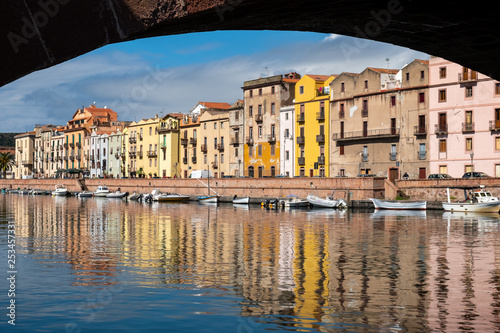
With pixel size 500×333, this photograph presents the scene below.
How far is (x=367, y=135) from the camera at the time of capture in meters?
78.1

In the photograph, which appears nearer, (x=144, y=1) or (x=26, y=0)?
(x=26, y=0)

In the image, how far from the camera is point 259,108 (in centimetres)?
9650

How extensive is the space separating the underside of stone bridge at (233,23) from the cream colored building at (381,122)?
221 ft

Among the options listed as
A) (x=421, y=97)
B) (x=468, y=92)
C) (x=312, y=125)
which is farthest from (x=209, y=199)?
(x=468, y=92)

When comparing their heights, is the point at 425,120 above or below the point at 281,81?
below

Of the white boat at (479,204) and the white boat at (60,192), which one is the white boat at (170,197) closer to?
the white boat at (60,192)

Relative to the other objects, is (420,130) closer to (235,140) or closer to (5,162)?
(235,140)

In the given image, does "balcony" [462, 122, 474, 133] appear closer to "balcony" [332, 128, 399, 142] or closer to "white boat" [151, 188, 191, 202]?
"balcony" [332, 128, 399, 142]

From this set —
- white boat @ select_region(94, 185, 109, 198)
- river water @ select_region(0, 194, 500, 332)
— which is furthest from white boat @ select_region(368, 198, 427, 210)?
white boat @ select_region(94, 185, 109, 198)

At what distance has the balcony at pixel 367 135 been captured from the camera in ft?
245

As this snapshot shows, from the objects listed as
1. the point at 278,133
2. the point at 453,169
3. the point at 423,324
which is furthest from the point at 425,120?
the point at 423,324

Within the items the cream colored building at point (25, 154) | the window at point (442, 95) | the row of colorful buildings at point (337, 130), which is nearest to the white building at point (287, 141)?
the row of colorful buildings at point (337, 130)

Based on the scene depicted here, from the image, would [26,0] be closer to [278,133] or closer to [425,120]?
[425,120]

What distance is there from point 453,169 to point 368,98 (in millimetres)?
14094
